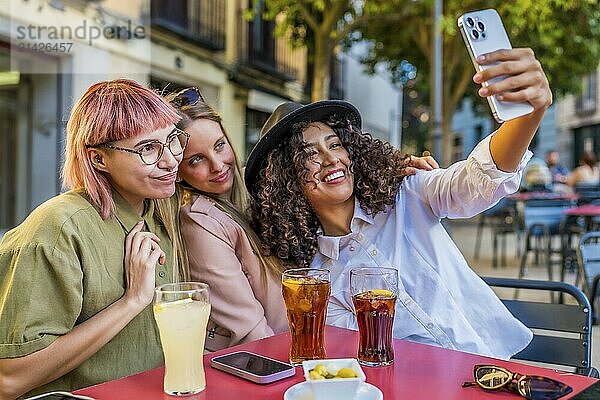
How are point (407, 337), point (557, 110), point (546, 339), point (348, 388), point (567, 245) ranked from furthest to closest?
point (557, 110), point (567, 245), point (546, 339), point (407, 337), point (348, 388)

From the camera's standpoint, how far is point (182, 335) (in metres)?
1.33

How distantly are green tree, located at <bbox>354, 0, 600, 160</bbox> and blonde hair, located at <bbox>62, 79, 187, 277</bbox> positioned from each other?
7.35m

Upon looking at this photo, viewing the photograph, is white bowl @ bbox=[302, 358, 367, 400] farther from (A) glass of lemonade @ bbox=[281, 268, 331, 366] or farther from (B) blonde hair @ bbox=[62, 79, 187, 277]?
(B) blonde hair @ bbox=[62, 79, 187, 277]

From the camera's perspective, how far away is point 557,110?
26.2m

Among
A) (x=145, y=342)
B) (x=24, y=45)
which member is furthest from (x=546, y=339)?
(x=24, y=45)

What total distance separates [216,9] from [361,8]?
7.03ft

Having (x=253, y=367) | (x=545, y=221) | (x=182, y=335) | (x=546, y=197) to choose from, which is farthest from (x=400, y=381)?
(x=546, y=197)

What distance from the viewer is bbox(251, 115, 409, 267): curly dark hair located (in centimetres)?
207

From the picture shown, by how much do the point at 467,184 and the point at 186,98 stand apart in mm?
916

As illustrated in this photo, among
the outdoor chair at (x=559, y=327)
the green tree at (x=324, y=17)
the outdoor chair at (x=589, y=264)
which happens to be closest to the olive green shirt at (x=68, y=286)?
the outdoor chair at (x=559, y=327)

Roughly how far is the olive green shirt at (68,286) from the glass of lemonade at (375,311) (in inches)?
21.3

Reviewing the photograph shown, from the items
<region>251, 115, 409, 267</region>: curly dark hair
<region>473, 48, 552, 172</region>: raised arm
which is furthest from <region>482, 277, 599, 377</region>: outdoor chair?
<region>473, 48, 552, 172</region>: raised arm

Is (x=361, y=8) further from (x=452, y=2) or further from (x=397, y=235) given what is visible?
(x=397, y=235)

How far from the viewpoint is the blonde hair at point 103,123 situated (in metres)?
1.66
